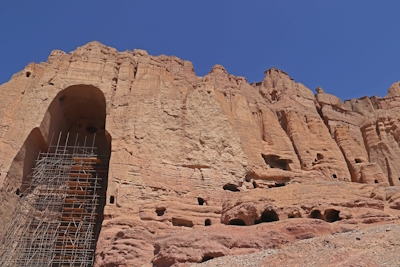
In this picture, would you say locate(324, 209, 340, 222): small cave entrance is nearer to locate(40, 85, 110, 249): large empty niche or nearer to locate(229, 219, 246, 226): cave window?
locate(229, 219, 246, 226): cave window

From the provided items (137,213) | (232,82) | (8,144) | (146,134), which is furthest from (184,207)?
(232,82)

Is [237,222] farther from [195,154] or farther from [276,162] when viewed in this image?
[276,162]

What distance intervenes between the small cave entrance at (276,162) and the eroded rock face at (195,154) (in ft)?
0.34

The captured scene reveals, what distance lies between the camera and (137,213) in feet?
63.5

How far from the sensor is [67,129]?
88.6ft

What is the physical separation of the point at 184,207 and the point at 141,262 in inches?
172

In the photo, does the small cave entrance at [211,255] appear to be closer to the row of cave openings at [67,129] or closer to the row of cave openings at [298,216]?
the row of cave openings at [298,216]

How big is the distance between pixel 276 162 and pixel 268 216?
7.68 meters

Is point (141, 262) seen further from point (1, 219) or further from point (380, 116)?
point (380, 116)

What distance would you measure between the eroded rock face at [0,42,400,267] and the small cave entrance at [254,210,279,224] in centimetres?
8

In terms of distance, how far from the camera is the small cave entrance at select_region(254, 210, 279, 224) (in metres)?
18.9

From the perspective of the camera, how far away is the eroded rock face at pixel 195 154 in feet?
55.3

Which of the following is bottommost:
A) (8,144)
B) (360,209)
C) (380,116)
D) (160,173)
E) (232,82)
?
(360,209)

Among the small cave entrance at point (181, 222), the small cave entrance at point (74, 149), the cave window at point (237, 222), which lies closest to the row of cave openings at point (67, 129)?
the small cave entrance at point (74, 149)
